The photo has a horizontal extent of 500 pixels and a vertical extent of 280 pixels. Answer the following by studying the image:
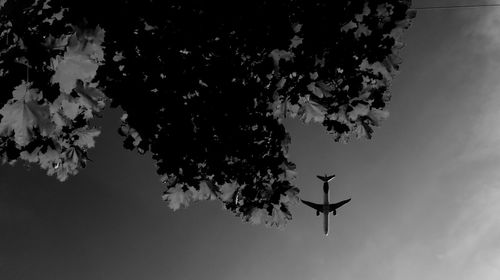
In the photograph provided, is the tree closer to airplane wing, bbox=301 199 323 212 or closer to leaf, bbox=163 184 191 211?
leaf, bbox=163 184 191 211

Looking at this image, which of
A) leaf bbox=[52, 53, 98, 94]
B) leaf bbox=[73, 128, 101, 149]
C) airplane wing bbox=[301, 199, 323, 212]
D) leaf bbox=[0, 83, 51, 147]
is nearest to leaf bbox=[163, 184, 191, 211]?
leaf bbox=[73, 128, 101, 149]

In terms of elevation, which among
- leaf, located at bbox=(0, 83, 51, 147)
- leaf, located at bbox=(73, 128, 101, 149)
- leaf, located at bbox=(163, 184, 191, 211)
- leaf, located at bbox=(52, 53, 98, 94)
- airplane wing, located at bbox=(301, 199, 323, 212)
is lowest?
leaf, located at bbox=(0, 83, 51, 147)

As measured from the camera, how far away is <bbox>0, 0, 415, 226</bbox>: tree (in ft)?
20.0

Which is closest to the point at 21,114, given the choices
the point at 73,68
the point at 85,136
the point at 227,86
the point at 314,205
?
the point at 73,68

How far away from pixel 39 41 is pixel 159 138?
2601mm

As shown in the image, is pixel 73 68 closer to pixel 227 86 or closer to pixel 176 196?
pixel 227 86

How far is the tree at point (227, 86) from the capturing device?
610cm

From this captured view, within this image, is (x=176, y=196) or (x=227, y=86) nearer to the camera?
(x=227, y=86)

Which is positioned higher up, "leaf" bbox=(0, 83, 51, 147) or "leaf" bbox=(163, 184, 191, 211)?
"leaf" bbox=(163, 184, 191, 211)

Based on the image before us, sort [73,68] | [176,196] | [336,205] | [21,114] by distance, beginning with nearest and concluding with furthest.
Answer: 1. [73,68]
2. [21,114]
3. [176,196]
4. [336,205]

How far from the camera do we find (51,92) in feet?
15.3

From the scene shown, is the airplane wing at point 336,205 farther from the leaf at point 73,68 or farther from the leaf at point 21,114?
the leaf at point 73,68

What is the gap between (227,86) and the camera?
6703 millimetres

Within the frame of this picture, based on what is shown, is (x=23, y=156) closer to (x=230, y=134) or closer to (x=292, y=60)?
(x=230, y=134)
